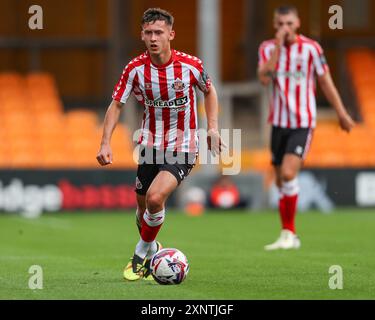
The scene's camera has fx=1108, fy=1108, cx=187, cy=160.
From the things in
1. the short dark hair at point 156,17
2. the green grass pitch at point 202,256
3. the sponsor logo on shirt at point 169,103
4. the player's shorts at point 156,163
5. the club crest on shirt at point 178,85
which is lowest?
the green grass pitch at point 202,256

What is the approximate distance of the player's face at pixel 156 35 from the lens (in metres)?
8.44

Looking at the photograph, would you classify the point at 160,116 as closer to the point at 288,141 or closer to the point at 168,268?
the point at 168,268

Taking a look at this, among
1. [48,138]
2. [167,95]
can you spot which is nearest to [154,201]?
[167,95]

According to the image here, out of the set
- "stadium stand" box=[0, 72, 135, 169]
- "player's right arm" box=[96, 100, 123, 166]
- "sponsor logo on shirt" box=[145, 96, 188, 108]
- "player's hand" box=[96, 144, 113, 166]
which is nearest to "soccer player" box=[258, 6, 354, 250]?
"sponsor logo on shirt" box=[145, 96, 188, 108]

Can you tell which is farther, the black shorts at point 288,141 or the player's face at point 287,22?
the black shorts at point 288,141

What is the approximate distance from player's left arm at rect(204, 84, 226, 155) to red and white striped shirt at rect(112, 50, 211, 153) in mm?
79

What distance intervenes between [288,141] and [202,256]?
175 centimetres

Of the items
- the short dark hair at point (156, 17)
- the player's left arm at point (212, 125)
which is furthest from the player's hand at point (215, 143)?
the short dark hair at point (156, 17)

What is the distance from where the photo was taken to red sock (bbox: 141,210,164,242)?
28.2 feet

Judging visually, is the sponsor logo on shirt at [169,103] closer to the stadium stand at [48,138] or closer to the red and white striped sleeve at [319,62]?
the red and white striped sleeve at [319,62]

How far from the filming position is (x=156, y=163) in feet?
28.8

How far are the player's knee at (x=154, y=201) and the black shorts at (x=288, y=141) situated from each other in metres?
3.34

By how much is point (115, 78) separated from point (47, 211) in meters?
6.37

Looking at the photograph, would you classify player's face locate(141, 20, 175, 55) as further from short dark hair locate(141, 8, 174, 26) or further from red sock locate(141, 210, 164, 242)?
red sock locate(141, 210, 164, 242)
